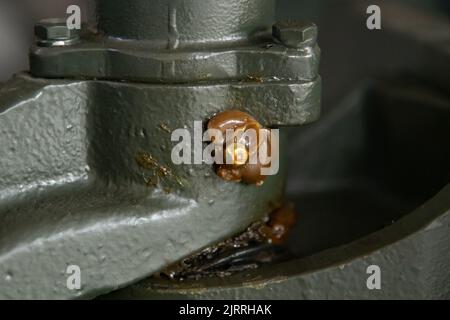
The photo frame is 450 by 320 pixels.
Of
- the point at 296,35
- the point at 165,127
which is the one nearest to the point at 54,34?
the point at 165,127

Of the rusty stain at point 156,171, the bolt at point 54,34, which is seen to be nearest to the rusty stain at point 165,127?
the rusty stain at point 156,171

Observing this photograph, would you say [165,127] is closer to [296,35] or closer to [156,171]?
[156,171]

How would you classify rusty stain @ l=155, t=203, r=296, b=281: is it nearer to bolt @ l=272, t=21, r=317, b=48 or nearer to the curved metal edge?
the curved metal edge

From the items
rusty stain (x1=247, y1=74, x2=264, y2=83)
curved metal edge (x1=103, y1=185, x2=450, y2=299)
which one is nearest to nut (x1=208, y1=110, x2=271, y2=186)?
rusty stain (x1=247, y1=74, x2=264, y2=83)

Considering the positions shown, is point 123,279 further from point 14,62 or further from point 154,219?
point 14,62

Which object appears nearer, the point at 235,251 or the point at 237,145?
the point at 237,145

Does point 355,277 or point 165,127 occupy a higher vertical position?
point 165,127

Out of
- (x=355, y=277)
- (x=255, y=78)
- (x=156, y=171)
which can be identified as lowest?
(x=355, y=277)
